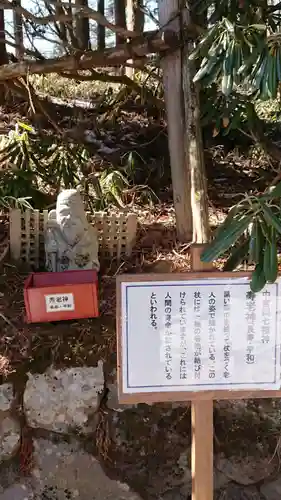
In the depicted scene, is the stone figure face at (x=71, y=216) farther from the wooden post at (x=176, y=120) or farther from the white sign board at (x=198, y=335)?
the white sign board at (x=198, y=335)

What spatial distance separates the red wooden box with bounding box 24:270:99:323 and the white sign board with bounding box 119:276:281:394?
0.35 meters

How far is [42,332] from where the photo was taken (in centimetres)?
214

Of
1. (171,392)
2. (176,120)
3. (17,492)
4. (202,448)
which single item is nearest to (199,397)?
(171,392)

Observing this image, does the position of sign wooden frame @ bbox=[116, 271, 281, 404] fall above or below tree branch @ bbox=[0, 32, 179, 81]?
below

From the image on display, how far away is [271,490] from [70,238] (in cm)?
130

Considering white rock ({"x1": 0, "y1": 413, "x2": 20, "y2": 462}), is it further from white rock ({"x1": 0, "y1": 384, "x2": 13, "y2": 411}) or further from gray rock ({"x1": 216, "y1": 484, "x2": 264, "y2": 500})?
gray rock ({"x1": 216, "y1": 484, "x2": 264, "y2": 500})

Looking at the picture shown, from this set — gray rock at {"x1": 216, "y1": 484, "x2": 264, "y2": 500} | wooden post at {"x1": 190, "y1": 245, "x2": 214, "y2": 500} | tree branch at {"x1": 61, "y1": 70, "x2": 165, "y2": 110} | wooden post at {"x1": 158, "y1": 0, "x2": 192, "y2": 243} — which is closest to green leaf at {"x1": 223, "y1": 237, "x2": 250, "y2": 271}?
wooden post at {"x1": 190, "y1": 245, "x2": 214, "y2": 500}

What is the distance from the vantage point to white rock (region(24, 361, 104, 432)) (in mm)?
2168

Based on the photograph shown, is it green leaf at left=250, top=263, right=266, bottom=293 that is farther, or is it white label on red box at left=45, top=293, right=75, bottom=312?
white label on red box at left=45, top=293, right=75, bottom=312

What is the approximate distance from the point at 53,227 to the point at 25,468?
0.96m

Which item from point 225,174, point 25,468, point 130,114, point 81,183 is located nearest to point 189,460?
point 25,468

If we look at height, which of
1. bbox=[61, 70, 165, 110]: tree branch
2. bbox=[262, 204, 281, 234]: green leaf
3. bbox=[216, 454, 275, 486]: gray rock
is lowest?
bbox=[216, 454, 275, 486]: gray rock

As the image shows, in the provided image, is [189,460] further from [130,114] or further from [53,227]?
[130,114]

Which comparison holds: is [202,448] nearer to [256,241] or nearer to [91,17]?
[256,241]
